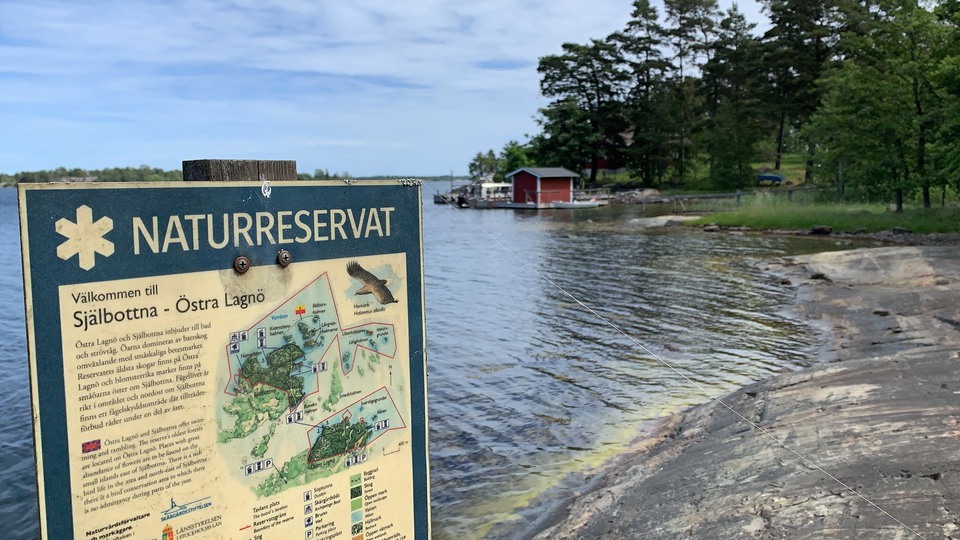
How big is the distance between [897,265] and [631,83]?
56.5 meters

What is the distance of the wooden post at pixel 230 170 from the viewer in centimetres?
271

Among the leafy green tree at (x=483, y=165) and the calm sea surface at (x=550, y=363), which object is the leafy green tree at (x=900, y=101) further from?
the leafy green tree at (x=483, y=165)

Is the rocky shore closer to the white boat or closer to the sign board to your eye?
the sign board

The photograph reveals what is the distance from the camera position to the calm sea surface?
7.11m

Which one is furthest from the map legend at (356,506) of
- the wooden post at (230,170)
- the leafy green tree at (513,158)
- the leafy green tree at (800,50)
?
the leafy green tree at (513,158)

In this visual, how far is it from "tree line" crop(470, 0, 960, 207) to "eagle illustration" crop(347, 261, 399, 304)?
23.9m

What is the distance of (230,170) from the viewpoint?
2.75m

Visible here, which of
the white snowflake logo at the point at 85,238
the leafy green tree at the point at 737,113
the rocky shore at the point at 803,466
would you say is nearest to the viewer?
the white snowflake logo at the point at 85,238

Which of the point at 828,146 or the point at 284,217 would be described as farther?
the point at 828,146

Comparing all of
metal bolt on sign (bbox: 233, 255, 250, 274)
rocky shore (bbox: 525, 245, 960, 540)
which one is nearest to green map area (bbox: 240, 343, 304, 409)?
metal bolt on sign (bbox: 233, 255, 250, 274)

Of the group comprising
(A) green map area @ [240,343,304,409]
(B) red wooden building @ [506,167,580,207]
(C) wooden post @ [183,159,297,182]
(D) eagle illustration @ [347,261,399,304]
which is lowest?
(A) green map area @ [240,343,304,409]

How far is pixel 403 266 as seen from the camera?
3059mm

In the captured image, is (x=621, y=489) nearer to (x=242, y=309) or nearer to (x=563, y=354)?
(x=242, y=309)

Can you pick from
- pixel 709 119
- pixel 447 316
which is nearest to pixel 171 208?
pixel 447 316
